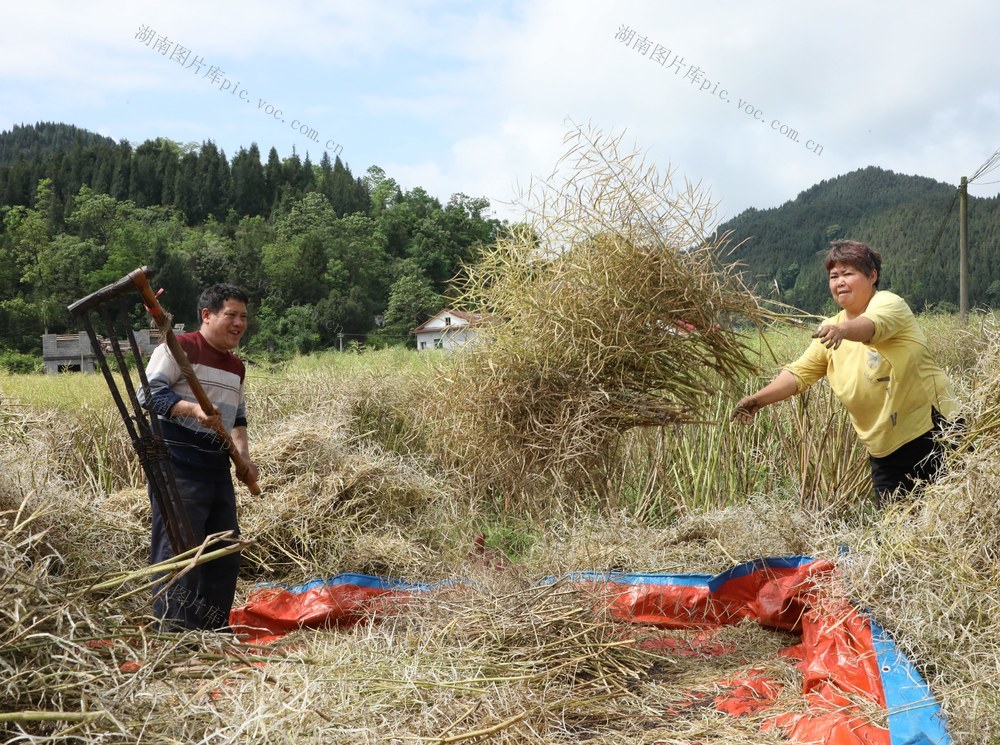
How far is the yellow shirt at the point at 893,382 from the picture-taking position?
8.77ft

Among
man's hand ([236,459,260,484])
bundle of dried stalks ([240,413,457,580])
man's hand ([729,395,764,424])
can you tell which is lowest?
bundle of dried stalks ([240,413,457,580])

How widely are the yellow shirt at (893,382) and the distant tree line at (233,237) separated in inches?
508

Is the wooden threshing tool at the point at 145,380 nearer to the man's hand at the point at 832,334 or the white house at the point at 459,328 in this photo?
the white house at the point at 459,328

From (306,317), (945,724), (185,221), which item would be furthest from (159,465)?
(185,221)

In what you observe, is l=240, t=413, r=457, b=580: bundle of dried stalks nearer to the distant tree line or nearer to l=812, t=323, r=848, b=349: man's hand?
l=812, t=323, r=848, b=349: man's hand

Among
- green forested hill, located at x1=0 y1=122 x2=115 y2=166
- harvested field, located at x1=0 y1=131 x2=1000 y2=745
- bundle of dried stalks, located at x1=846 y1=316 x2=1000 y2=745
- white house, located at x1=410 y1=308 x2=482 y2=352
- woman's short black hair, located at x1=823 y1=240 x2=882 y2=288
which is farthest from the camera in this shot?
green forested hill, located at x1=0 y1=122 x2=115 y2=166

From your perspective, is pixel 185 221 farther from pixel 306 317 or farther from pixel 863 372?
pixel 863 372

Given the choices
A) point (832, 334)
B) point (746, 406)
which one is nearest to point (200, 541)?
point (746, 406)

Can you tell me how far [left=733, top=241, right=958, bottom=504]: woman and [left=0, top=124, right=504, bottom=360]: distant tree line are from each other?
12.8 metres

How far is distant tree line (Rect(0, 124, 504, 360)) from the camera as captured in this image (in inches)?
1234

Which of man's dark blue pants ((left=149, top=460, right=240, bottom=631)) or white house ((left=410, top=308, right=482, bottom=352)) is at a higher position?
white house ((left=410, top=308, right=482, bottom=352))

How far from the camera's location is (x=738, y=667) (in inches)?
104

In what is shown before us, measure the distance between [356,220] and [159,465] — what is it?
41.1 m

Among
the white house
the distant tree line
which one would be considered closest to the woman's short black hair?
the white house
